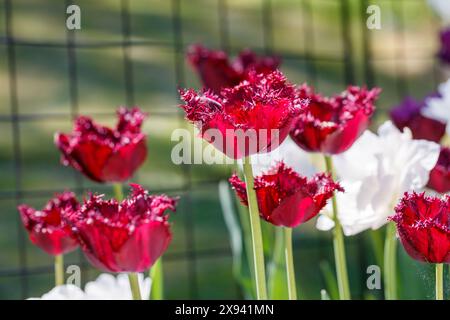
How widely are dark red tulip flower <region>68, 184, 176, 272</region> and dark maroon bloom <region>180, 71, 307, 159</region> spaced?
36 mm

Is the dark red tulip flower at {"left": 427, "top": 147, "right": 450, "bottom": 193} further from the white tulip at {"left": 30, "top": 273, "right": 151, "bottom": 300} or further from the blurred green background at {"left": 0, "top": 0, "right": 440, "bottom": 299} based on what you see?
the blurred green background at {"left": 0, "top": 0, "right": 440, "bottom": 299}

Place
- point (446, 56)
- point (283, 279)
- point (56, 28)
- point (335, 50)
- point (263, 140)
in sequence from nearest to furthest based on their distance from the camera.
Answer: point (263, 140) → point (283, 279) → point (446, 56) → point (335, 50) → point (56, 28)

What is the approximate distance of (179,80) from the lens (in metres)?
1.33

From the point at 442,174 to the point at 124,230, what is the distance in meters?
0.21

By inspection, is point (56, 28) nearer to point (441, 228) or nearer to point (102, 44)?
point (102, 44)

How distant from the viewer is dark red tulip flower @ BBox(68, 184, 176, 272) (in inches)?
12.3

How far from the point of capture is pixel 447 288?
41cm

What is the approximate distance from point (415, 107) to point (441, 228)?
11.1 inches

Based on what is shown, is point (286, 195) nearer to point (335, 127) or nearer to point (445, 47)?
point (335, 127)

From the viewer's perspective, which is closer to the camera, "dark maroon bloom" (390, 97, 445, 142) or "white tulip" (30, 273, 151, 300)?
"white tulip" (30, 273, 151, 300)

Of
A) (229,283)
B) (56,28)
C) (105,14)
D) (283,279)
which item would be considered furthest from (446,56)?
A: (56,28)

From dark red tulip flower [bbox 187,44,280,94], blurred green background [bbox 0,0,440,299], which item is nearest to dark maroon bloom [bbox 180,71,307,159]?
dark red tulip flower [bbox 187,44,280,94]

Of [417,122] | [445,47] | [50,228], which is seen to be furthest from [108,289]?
[445,47]

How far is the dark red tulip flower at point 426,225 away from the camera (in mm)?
322
